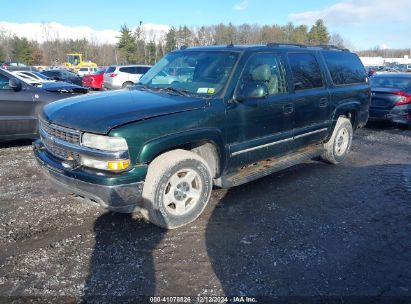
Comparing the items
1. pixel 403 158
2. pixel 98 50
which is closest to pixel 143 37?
pixel 98 50

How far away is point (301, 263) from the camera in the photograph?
132 inches

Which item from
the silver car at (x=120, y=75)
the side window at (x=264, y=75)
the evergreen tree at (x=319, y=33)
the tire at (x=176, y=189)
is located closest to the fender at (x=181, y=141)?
the tire at (x=176, y=189)

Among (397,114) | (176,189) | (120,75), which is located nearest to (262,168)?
(176,189)

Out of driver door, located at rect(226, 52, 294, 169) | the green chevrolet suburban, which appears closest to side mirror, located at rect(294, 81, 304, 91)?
the green chevrolet suburban

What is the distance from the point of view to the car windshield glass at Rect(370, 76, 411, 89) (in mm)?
10528

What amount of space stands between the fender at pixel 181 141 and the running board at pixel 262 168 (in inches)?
9.7

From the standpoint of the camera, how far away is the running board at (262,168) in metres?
4.46

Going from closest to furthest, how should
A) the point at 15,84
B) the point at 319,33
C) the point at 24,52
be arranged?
the point at 15,84
the point at 24,52
the point at 319,33

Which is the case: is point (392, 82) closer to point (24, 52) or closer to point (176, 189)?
point (176, 189)

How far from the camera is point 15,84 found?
698 centimetres

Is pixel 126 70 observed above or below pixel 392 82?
above

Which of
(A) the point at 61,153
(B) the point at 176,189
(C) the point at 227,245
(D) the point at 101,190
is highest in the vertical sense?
(A) the point at 61,153

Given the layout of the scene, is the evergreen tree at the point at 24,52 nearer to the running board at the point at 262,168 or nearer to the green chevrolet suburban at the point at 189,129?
the green chevrolet suburban at the point at 189,129

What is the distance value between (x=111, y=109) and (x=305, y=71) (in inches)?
120
